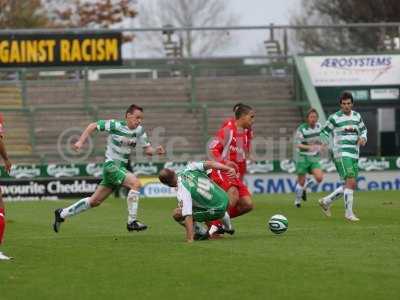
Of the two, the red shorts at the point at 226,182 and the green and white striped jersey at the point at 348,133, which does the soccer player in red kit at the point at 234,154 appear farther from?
the green and white striped jersey at the point at 348,133

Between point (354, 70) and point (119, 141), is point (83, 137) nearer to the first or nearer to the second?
point (119, 141)

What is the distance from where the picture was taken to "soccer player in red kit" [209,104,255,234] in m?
17.2

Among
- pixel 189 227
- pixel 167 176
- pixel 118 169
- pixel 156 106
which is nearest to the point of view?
pixel 167 176

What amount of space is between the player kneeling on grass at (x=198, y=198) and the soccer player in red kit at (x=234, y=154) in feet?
2.00

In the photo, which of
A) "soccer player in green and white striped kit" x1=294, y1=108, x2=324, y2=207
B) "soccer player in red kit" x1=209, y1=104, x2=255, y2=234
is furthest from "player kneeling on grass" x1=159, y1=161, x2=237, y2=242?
"soccer player in green and white striped kit" x1=294, y1=108, x2=324, y2=207

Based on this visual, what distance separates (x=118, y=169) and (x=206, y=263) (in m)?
5.26

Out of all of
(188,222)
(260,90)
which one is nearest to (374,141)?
(260,90)

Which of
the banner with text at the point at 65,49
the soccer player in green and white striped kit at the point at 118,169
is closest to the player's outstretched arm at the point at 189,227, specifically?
the soccer player in green and white striped kit at the point at 118,169

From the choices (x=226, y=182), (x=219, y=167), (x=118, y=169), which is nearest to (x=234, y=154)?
(x=226, y=182)

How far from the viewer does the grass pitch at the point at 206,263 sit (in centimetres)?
1124

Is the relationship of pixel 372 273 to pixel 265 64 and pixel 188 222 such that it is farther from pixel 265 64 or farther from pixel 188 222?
pixel 265 64

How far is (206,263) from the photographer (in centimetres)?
1329

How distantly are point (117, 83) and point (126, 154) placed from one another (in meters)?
24.0

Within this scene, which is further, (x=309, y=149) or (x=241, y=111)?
(x=309, y=149)
